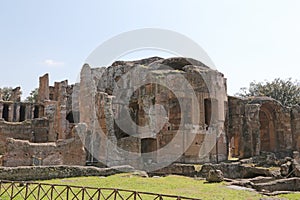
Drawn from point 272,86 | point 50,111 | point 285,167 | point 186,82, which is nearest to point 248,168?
point 285,167

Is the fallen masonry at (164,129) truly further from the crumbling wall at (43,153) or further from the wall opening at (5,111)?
the wall opening at (5,111)

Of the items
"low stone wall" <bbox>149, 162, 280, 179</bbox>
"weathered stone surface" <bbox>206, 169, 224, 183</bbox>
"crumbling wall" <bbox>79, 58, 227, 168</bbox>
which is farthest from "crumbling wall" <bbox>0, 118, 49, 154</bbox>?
"weathered stone surface" <bbox>206, 169, 224, 183</bbox>

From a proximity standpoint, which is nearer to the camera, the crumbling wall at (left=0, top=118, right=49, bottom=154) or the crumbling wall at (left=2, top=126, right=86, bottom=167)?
the crumbling wall at (left=2, top=126, right=86, bottom=167)

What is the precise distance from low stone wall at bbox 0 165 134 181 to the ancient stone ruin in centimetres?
273

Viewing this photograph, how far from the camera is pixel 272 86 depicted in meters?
48.5

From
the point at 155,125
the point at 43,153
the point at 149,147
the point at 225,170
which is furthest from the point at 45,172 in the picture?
the point at 225,170

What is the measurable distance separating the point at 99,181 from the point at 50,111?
73.4ft

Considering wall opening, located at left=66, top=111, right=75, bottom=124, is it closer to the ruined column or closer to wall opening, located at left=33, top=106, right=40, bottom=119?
the ruined column

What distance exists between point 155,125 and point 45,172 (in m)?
11.7

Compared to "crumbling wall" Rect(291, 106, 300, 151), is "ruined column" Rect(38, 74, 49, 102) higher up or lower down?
higher up

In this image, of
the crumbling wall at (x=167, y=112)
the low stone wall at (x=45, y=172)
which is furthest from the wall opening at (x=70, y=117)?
the low stone wall at (x=45, y=172)

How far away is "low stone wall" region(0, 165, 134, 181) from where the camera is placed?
13680 millimetres

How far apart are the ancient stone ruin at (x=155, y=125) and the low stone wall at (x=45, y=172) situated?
2.73 metres

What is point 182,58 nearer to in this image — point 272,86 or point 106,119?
point 106,119
